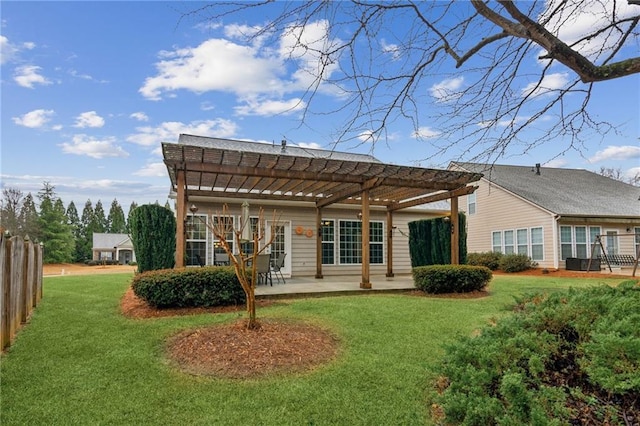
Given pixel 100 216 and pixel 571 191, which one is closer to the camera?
pixel 571 191

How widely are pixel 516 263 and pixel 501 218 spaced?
3.24 metres

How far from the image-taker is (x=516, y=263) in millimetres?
17188

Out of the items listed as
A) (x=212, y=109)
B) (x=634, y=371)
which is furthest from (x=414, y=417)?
(x=212, y=109)

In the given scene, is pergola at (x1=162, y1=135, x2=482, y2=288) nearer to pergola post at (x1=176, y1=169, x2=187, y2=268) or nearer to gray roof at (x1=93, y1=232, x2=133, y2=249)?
pergola post at (x1=176, y1=169, x2=187, y2=268)

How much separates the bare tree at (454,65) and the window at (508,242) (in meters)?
16.4

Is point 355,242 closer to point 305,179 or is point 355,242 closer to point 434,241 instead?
point 434,241

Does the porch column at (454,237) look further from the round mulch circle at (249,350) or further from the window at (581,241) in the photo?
the window at (581,241)

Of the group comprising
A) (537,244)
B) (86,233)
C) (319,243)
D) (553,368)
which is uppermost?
(86,233)

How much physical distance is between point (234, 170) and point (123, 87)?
173 inches

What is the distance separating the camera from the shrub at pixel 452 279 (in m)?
8.98

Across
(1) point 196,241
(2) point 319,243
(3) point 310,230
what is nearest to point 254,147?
(3) point 310,230

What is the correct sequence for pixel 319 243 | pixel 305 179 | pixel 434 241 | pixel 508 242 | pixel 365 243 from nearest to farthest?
pixel 305 179
pixel 365 243
pixel 434 241
pixel 319 243
pixel 508 242

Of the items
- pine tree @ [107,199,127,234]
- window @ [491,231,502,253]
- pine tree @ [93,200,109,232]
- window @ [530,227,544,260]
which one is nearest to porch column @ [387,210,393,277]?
window @ [530,227,544,260]

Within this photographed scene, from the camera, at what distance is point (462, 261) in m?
10.6
